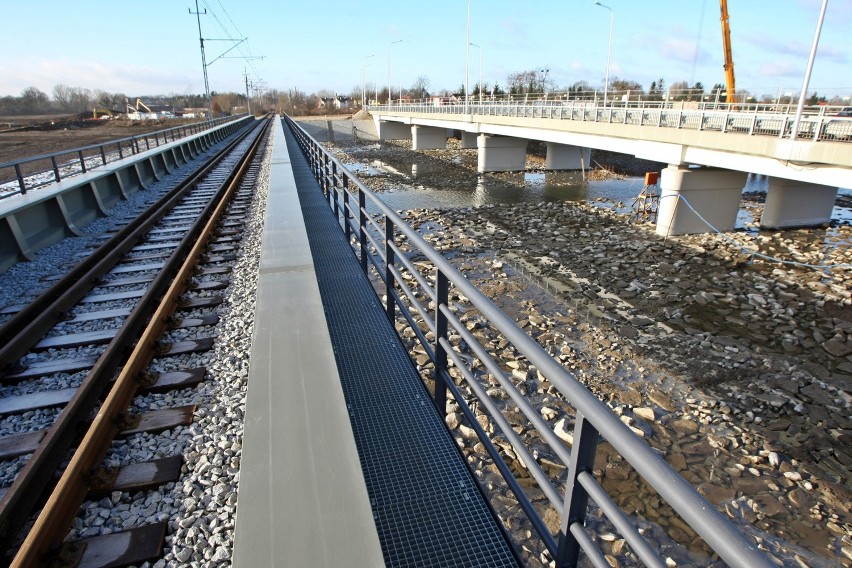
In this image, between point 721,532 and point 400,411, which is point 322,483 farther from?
point 721,532

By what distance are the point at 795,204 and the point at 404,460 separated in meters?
20.9

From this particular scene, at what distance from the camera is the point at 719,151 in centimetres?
1612

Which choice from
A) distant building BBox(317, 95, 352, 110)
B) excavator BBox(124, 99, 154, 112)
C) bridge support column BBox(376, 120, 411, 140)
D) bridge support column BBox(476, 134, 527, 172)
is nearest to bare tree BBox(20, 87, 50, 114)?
excavator BBox(124, 99, 154, 112)

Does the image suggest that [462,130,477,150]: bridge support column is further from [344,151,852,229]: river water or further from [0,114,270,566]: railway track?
[0,114,270,566]: railway track

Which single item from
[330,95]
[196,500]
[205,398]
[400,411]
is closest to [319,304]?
[205,398]

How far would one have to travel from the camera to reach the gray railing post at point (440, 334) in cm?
353

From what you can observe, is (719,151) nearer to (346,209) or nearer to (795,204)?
(795,204)

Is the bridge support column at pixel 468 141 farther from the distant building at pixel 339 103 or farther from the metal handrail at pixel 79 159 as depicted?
the distant building at pixel 339 103

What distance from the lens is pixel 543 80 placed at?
3755 inches

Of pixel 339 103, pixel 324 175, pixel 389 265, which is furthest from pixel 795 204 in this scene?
pixel 339 103

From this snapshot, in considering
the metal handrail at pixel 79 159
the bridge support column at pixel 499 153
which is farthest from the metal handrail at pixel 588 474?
the bridge support column at pixel 499 153

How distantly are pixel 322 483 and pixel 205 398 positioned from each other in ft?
7.49

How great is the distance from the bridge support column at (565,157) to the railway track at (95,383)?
98.9 feet

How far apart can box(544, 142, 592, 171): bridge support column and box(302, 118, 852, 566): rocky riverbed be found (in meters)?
18.3
